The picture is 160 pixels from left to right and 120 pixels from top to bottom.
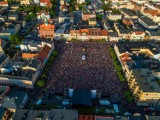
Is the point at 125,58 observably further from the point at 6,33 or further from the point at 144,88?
→ the point at 6,33

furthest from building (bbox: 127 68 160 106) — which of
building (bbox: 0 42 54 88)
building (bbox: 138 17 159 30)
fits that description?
building (bbox: 138 17 159 30)

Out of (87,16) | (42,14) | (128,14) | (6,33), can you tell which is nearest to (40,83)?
(6,33)

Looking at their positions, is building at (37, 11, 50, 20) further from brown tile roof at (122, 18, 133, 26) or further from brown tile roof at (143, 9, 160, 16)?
brown tile roof at (143, 9, 160, 16)

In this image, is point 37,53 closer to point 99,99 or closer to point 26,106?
point 26,106

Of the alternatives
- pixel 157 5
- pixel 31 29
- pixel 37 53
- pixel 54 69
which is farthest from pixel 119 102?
pixel 157 5

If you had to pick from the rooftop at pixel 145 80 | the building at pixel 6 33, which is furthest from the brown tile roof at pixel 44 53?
the rooftop at pixel 145 80
